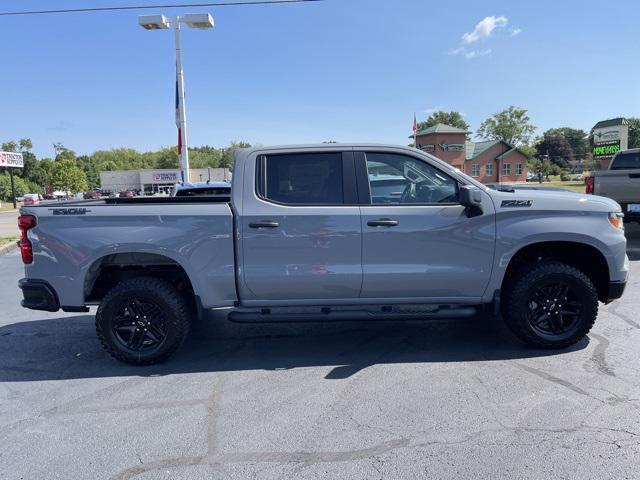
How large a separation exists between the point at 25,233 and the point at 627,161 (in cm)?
1267

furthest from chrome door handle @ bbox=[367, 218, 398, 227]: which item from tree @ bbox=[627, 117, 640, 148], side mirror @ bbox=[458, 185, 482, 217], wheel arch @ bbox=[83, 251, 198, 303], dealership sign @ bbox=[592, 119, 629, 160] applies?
tree @ bbox=[627, 117, 640, 148]

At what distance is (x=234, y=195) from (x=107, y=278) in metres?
1.58

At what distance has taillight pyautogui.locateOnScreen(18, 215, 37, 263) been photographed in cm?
420

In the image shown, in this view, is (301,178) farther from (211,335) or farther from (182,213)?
(211,335)

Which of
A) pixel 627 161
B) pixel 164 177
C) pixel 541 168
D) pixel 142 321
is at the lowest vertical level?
pixel 142 321

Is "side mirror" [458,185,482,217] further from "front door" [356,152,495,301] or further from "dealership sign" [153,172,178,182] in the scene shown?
"dealership sign" [153,172,178,182]

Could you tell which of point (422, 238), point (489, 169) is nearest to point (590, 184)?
point (422, 238)

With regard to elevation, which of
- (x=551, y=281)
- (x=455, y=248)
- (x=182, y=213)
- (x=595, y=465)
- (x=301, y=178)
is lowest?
(x=595, y=465)

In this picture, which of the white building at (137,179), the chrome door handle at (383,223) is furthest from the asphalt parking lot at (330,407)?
the white building at (137,179)

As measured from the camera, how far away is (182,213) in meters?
4.18

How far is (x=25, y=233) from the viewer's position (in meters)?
4.25

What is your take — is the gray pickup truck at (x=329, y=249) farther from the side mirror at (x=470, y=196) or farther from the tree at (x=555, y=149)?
the tree at (x=555, y=149)

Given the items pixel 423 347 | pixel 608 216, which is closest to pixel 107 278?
pixel 423 347

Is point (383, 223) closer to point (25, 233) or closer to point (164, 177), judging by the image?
point (25, 233)
